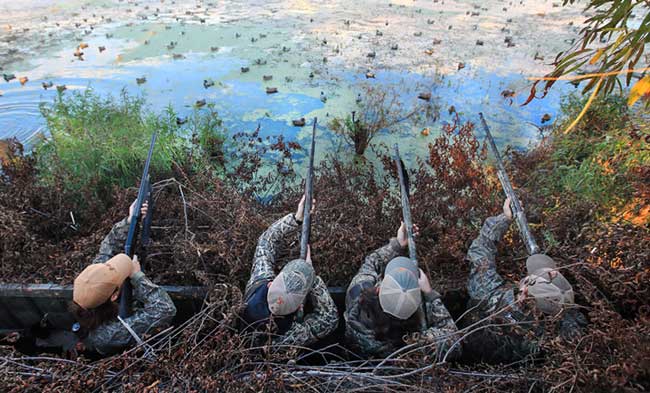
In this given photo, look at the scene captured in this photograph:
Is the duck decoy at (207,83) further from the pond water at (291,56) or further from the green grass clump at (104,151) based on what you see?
the green grass clump at (104,151)

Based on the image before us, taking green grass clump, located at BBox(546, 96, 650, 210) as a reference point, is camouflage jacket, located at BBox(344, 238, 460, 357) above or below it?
below

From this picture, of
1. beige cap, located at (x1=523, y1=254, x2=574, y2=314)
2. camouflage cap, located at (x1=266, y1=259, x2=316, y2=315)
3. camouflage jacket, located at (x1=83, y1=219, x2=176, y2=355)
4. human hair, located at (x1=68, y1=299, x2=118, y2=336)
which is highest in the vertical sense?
beige cap, located at (x1=523, y1=254, x2=574, y2=314)

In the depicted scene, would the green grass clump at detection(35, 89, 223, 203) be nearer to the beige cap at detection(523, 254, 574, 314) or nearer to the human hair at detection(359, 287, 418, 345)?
the human hair at detection(359, 287, 418, 345)

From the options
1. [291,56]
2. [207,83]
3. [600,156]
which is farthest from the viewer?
[291,56]

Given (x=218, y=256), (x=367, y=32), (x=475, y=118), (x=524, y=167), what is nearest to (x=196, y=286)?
(x=218, y=256)

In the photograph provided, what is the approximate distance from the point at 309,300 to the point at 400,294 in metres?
0.69

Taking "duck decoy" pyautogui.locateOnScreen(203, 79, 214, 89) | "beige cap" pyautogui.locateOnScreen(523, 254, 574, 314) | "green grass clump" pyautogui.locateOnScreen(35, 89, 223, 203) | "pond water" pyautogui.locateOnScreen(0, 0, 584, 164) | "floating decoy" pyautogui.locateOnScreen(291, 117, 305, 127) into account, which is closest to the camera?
"beige cap" pyautogui.locateOnScreen(523, 254, 574, 314)

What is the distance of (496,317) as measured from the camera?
2.05 meters

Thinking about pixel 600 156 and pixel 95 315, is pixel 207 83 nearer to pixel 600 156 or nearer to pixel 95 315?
pixel 95 315

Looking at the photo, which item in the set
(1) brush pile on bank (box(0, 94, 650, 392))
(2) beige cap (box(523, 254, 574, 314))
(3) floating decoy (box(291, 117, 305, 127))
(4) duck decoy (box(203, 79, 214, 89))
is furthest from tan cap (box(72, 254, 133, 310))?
(4) duck decoy (box(203, 79, 214, 89))

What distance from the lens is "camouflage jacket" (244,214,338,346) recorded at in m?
2.29

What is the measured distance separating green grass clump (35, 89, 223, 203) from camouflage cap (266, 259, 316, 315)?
8.40ft

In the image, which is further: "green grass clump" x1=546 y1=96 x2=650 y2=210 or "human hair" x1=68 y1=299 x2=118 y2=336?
"green grass clump" x1=546 y1=96 x2=650 y2=210

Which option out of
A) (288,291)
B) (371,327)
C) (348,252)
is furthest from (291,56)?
(371,327)
